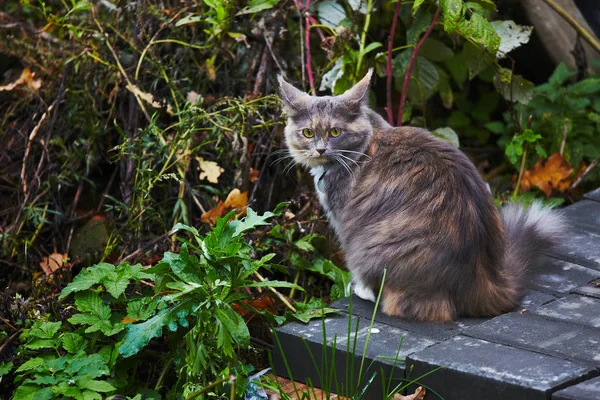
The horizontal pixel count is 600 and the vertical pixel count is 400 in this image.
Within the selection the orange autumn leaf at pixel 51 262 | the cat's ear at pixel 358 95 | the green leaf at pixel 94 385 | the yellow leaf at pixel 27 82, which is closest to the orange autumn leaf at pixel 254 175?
the cat's ear at pixel 358 95

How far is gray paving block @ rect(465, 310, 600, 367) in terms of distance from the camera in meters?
2.84

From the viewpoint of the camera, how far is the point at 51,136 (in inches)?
182

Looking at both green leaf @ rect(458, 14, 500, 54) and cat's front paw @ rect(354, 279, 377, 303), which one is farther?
green leaf @ rect(458, 14, 500, 54)

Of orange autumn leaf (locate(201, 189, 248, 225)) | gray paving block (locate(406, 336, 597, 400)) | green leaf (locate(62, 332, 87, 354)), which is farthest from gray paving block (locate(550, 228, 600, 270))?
green leaf (locate(62, 332, 87, 354))

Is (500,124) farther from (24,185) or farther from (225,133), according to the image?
(24,185)

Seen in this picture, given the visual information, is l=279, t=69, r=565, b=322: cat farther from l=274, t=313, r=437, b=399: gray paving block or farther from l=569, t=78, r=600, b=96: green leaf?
l=569, t=78, r=600, b=96: green leaf

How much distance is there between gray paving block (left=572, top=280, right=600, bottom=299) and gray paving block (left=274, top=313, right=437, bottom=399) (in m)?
0.86

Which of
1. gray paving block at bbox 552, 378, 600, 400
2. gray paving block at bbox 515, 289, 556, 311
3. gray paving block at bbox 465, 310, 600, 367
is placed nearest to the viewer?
gray paving block at bbox 552, 378, 600, 400

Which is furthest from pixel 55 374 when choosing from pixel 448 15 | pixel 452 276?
pixel 448 15

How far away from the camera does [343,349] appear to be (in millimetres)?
3039

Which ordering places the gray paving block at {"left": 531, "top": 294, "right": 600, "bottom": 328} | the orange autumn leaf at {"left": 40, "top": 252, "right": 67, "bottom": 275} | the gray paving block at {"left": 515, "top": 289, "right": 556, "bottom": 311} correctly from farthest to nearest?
the orange autumn leaf at {"left": 40, "top": 252, "right": 67, "bottom": 275} → the gray paving block at {"left": 515, "top": 289, "right": 556, "bottom": 311} → the gray paving block at {"left": 531, "top": 294, "right": 600, "bottom": 328}

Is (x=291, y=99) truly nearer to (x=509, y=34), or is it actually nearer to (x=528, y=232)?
(x=528, y=232)

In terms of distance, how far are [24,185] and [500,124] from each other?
10.2 feet

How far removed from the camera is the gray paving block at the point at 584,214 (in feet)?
14.2
